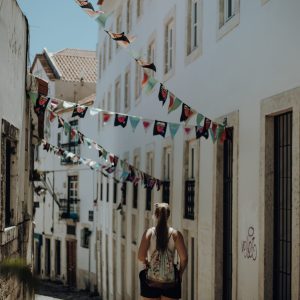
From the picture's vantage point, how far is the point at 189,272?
45.6ft

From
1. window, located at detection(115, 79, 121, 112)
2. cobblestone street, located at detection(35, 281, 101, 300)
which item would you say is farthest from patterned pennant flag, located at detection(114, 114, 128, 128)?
cobblestone street, located at detection(35, 281, 101, 300)

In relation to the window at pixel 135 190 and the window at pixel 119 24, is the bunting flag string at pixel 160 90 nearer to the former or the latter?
the window at pixel 135 190

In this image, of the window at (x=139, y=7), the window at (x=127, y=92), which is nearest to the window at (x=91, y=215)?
the window at (x=127, y=92)

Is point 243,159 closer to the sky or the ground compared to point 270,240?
closer to the sky

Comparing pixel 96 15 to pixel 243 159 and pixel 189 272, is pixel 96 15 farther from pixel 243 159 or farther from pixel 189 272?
pixel 189 272

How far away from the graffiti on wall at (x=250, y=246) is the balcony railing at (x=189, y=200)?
3.49 meters

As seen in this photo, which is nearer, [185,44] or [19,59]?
[19,59]

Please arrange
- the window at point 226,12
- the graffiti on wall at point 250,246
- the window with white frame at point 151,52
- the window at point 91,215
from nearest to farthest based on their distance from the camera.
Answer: the graffiti on wall at point 250,246 < the window at point 226,12 < the window with white frame at point 151,52 < the window at point 91,215

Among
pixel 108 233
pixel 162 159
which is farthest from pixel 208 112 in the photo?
pixel 108 233

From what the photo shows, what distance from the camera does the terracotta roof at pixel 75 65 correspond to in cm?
4006

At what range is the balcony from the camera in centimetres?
3484

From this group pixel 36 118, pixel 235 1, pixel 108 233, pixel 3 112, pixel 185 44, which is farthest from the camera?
pixel 108 233

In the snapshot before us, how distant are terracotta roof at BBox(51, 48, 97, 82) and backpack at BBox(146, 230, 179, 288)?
105 feet

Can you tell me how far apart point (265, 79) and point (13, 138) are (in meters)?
3.57
